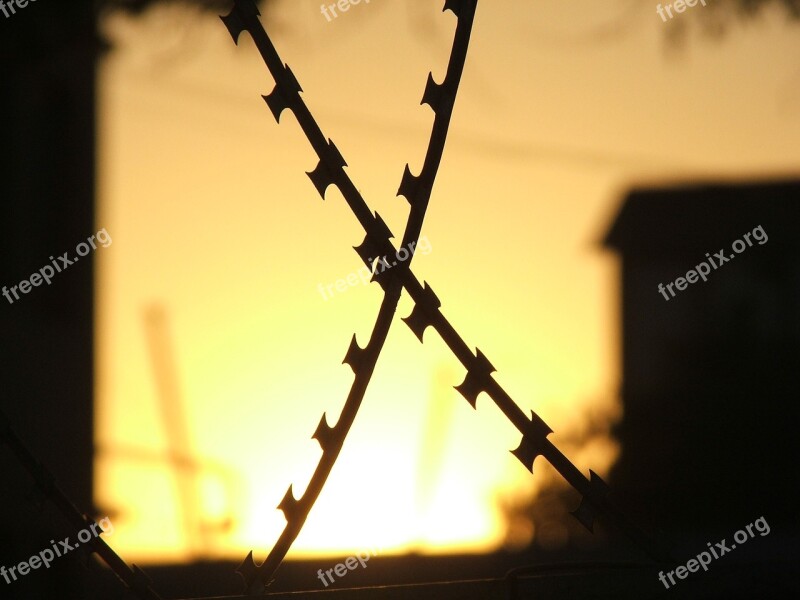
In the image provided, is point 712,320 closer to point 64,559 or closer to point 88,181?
point 88,181

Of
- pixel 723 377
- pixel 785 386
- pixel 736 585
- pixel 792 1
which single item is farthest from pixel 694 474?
pixel 736 585

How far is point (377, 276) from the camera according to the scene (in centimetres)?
55

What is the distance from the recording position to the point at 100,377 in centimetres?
171
